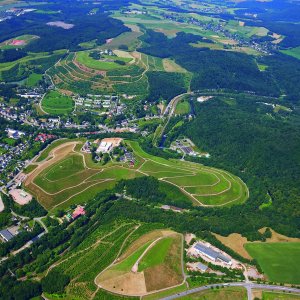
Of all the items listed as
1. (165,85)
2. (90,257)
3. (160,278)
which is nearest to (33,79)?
(165,85)

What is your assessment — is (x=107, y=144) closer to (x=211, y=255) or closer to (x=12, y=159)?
(x=12, y=159)

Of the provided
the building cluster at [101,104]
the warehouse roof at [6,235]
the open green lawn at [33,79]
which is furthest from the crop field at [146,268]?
the open green lawn at [33,79]

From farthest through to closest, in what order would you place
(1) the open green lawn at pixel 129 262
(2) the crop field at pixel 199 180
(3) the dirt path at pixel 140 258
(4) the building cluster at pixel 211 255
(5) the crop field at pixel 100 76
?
(5) the crop field at pixel 100 76 → (2) the crop field at pixel 199 180 → (4) the building cluster at pixel 211 255 → (1) the open green lawn at pixel 129 262 → (3) the dirt path at pixel 140 258

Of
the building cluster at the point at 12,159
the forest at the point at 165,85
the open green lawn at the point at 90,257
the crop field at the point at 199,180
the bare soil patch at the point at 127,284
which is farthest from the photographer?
the forest at the point at 165,85

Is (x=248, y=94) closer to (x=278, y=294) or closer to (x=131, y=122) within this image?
(x=131, y=122)

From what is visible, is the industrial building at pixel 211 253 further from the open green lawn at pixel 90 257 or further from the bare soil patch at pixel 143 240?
the open green lawn at pixel 90 257

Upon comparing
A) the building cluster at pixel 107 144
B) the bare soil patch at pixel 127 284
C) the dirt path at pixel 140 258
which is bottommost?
the building cluster at pixel 107 144

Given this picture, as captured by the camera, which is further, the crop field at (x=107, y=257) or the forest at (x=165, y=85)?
the forest at (x=165, y=85)

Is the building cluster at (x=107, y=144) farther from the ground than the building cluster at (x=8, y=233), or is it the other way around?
the building cluster at (x=107, y=144)
